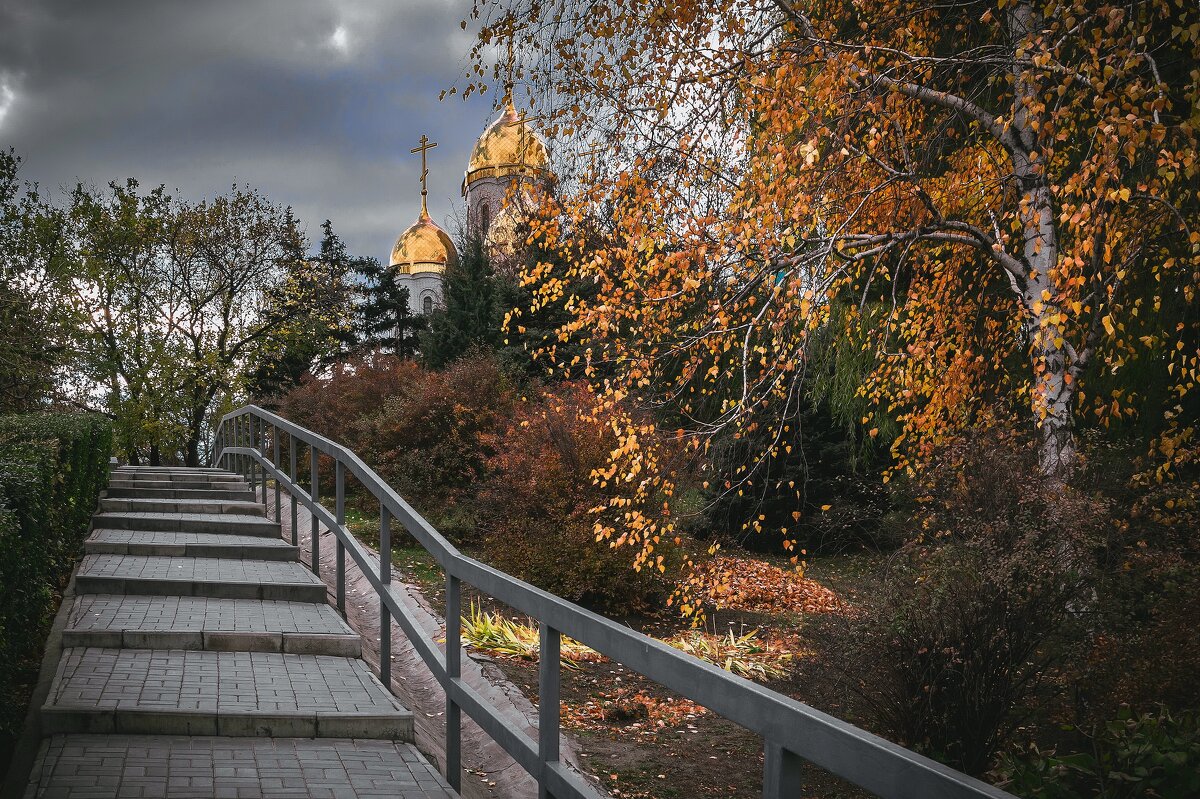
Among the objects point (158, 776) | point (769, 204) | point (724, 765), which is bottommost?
point (724, 765)

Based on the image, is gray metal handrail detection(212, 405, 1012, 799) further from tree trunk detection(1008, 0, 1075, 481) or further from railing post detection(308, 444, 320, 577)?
tree trunk detection(1008, 0, 1075, 481)

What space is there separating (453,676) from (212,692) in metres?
1.41

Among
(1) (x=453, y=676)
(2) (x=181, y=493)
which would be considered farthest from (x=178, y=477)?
(1) (x=453, y=676)

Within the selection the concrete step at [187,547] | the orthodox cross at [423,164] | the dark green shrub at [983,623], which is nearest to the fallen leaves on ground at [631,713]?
the dark green shrub at [983,623]

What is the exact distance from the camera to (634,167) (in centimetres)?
665

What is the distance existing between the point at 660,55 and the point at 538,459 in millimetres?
5459

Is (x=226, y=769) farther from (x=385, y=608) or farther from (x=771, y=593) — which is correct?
(x=771, y=593)

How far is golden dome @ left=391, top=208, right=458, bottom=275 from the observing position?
2235 inches

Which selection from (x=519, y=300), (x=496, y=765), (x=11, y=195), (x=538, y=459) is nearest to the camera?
(x=496, y=765)

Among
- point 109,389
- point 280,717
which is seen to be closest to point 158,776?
point 280,717

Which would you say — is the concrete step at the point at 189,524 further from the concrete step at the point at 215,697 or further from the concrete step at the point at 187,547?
the concrete step at the point at 215,697

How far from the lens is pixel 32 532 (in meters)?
4.34

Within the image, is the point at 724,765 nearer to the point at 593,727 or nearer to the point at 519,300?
the point at 593,727

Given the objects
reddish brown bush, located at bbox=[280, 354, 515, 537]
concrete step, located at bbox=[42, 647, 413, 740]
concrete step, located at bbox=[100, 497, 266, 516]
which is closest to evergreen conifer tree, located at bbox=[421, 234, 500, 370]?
reddish brown bush, located at bbox=[280, 354, 515, 537]
